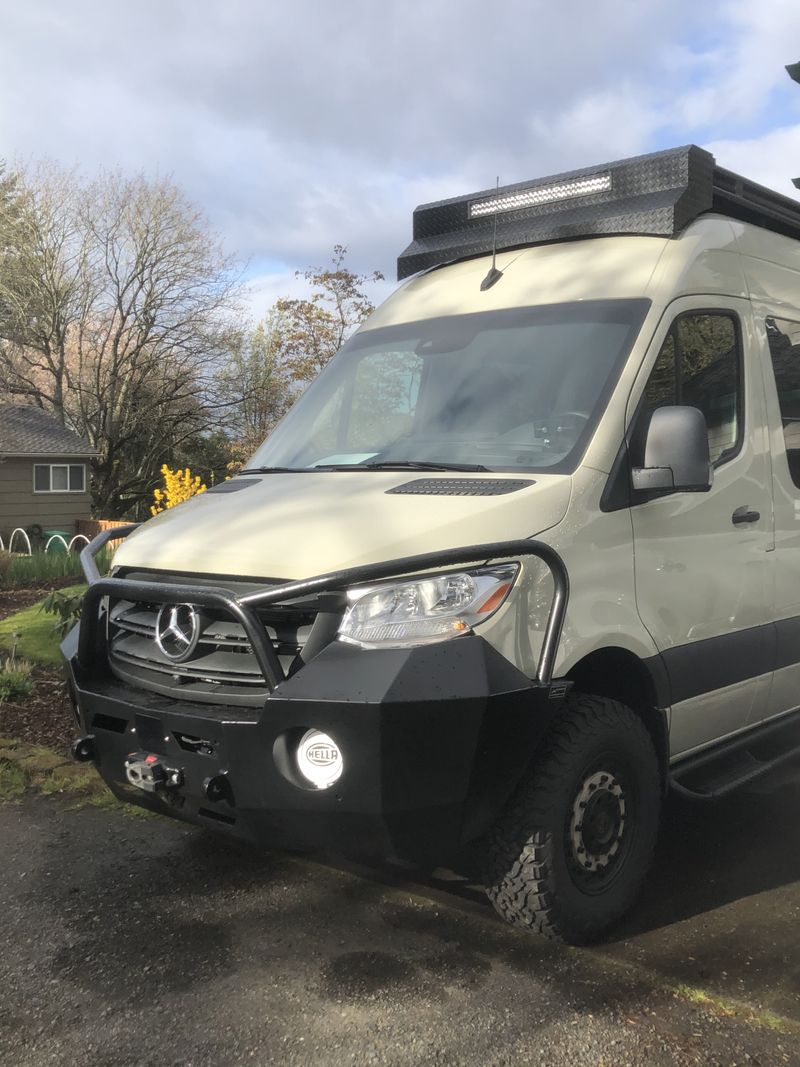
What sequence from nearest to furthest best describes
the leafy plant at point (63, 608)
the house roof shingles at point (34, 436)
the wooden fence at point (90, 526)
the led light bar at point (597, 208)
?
the led light bar at point (597, 208) → the leafy plant at point (63, 608) → the wooden fence at point (90, 526) → the house roof shingles at point (34, 436)

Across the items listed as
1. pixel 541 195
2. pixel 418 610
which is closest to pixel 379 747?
pixel 418 610

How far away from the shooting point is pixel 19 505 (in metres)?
25.8

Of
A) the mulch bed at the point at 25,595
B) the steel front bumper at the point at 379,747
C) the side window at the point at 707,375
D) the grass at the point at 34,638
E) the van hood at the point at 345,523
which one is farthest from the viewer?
the mulch bed at the point at 25,595

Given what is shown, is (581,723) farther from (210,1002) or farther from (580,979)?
(210,1002)

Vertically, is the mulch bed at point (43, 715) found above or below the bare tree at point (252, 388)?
below

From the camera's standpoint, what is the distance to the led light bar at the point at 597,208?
12.8ft

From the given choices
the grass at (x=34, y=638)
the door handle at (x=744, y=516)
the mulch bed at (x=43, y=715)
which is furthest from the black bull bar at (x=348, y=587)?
the grass at (x=34, y=638)

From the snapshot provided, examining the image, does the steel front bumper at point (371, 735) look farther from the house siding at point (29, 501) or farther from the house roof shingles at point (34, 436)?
the house siding at point (29, 501)

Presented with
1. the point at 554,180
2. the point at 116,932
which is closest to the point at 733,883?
the point at 116,932

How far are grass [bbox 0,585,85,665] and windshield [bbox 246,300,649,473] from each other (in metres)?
3.45

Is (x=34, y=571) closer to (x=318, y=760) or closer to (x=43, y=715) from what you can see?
(x=43, y=715)

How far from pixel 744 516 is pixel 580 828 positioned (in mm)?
1544

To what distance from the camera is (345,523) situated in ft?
10.1

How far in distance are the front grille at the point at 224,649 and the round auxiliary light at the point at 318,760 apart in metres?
0.22
